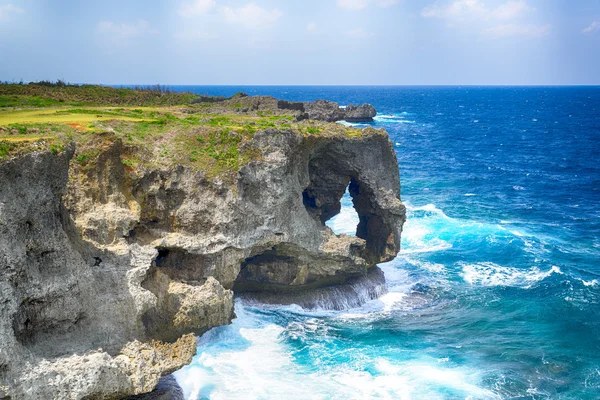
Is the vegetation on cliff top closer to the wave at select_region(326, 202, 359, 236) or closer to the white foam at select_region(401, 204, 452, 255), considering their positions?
the wave at select_region(326, 202, 359, 236)

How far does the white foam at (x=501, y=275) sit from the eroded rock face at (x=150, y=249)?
25.1ft

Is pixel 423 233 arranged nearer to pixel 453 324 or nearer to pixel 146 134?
pixel 453 324

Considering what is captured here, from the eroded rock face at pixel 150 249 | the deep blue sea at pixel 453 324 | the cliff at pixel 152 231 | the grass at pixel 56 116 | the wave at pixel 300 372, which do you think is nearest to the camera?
the eroded rock face at pixel 150 249

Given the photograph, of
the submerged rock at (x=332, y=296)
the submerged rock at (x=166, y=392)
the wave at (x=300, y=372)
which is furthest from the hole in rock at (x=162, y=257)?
the submerged rock at (x=332, y=296)

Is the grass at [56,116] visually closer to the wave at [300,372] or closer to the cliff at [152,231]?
the cliff at [152,231]

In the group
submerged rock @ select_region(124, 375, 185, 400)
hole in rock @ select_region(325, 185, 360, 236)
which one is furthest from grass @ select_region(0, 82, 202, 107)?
submerged rock @ select_region(124, 375, 185, 400)

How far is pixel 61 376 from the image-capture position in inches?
803

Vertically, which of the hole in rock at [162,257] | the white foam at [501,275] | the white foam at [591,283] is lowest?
the white foam at [501,275]

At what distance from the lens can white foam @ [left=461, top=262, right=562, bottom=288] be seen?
41.2 m

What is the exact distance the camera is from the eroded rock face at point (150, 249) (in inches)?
813

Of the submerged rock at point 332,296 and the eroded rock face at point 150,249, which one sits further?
the submerged rock at point 332,296

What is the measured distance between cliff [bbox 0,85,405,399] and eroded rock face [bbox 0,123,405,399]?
0.20 ft

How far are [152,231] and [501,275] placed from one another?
2740cm

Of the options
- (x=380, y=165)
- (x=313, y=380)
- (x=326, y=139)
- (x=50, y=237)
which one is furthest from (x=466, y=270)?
(x=50, y=237)
